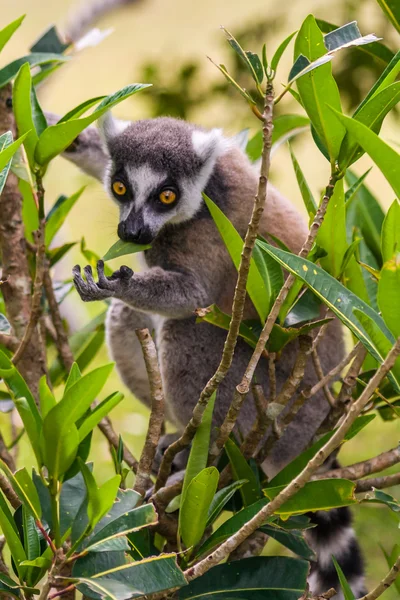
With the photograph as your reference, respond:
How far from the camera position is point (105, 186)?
253 cm

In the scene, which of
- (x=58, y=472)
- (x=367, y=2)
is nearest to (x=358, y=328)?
(x=58, y=472)

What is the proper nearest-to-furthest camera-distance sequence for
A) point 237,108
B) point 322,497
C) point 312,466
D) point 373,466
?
point 312,466 → point 322,497 → point 373,466 → point 237,108

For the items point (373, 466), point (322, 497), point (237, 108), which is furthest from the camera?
point (237, 108)

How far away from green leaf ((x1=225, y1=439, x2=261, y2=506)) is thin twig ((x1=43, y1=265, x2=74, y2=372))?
2.02ft

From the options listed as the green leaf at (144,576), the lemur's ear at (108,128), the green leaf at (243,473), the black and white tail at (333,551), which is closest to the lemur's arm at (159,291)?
the lemur's ear at (108,128)

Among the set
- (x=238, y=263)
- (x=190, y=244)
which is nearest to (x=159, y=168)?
(x=190, y=244)

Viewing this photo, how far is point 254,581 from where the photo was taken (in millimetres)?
1457

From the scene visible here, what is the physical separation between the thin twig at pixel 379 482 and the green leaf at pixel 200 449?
385 mm

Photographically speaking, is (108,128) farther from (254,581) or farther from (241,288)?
(254,581)

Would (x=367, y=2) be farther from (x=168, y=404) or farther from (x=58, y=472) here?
(x=58, y=472)

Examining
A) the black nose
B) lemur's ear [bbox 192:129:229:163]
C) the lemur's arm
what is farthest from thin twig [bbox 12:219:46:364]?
lemur's ear [bbox 192:129:229:163]

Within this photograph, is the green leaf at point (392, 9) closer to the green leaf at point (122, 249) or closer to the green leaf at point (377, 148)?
the green leaf at point (377, 148)

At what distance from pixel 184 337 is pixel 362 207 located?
2.26ft

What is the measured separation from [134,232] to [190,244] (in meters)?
0.38
